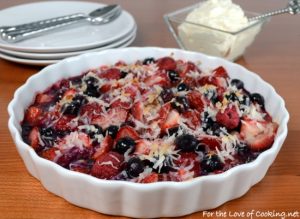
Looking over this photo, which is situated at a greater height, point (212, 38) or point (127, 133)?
point (127, 133)

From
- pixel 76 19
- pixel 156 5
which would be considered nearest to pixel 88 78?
pixel 76 19

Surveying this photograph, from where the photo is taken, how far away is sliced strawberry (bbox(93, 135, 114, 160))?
40.1 inches

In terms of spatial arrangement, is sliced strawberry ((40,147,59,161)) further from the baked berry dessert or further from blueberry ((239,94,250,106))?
blueberry ((239,94,250,106))

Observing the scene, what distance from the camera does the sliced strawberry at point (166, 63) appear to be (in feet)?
4.56

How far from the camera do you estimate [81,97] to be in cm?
120

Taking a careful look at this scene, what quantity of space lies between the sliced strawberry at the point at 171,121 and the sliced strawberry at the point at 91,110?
0.17 m

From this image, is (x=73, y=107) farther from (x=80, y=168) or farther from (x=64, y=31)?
(x=64, y=31)

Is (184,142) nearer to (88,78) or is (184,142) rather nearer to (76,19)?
(88,78)

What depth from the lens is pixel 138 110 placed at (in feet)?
3.75

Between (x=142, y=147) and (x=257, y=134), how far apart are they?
0.29m

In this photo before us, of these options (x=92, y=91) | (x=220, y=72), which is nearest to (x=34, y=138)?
(x=92, y=91)

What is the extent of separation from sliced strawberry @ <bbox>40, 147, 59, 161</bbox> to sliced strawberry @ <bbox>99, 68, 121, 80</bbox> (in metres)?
0.38

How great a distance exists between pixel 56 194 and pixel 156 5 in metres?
1.46

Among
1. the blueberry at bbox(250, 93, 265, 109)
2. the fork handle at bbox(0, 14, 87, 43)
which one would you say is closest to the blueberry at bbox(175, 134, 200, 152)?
the blueberry at bbox(250, 93, 265, 109)
